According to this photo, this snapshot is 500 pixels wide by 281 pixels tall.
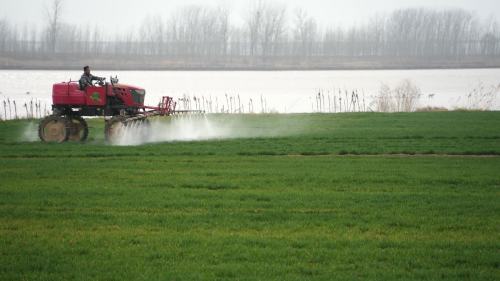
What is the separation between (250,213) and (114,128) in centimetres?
1203

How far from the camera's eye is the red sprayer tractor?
2417cm

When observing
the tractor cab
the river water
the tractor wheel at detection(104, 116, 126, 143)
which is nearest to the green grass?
the tractor wheel at detection(104, 116, 126, 143)

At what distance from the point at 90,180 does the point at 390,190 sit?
6477mm

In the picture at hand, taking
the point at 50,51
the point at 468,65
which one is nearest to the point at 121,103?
the point at 50,51

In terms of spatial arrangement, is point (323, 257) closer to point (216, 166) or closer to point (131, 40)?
point (216, 166)

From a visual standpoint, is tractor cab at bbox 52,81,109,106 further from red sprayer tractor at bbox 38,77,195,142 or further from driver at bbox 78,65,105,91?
driver at bbox 78,65,105,91

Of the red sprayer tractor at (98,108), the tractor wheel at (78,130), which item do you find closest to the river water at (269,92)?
the tractor wheel at (78,130)

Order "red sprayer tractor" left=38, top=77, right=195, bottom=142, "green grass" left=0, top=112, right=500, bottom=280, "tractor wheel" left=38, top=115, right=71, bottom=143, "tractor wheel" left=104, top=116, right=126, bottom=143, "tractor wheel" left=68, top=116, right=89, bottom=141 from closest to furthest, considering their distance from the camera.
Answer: "green grass" left=0, top=112, right=500, bottom=280 → "tractor wheel" left=104, top=116, right=126, bottom=143 → "red sprayer tractor" left=38, top=77, right=195, bottom=142 → "tractor wheel" left=38, top=115, right=71, bottom=143 → "tractor wheel" left=68, top=116, right=89, bottom=141

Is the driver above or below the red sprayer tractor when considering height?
above

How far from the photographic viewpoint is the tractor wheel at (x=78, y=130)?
2558 cm

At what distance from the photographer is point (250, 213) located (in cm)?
1284

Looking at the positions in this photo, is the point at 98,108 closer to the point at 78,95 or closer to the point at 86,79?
the point at 78,95

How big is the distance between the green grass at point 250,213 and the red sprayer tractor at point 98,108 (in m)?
1.48

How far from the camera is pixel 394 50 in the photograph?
133000 mm
